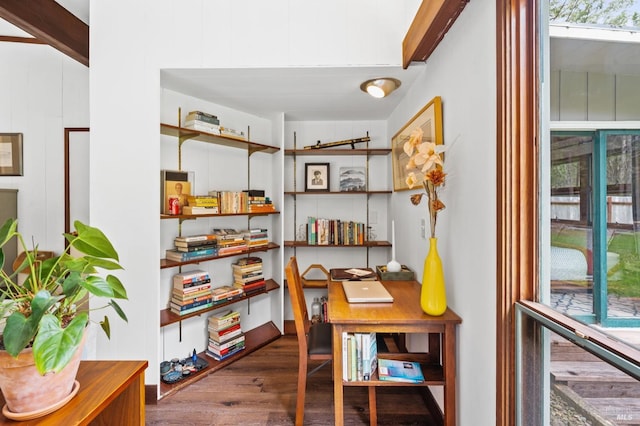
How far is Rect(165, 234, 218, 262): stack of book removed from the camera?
227cm

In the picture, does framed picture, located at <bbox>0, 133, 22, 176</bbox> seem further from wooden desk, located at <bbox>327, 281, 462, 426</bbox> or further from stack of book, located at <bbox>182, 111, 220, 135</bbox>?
wooden desk, located at <bbox>327, 281, 462, 426</bbox>

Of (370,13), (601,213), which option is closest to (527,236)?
(601,213)

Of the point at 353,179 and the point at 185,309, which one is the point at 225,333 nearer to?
the point at 185,309

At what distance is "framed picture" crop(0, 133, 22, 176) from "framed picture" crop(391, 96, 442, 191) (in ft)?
11.7

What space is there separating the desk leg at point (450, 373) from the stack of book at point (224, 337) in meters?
1.79

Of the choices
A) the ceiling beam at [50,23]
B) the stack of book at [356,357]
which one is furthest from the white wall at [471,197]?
the ceiling beam at [50,23]

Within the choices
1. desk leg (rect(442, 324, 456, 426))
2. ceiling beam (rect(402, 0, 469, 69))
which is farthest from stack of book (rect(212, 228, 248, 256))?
ceiling beam (rect(402, 0, 469, 69))

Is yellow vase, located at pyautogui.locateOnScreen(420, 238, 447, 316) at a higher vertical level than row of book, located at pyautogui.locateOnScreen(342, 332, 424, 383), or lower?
higher

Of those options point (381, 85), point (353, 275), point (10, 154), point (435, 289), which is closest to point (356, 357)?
point (435, 289)

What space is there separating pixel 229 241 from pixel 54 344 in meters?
1.88

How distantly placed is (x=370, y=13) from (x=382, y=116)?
1.19 meters

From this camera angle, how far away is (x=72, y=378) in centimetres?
88

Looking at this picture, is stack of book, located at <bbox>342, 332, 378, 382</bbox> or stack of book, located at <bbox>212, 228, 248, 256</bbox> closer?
stack of book, located at <bbox>342, 332, 378, 382</bbox>

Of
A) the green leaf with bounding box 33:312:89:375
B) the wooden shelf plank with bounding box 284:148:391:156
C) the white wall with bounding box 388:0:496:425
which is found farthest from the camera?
the wooden shelf plank with bounding box 284:148:391:156
